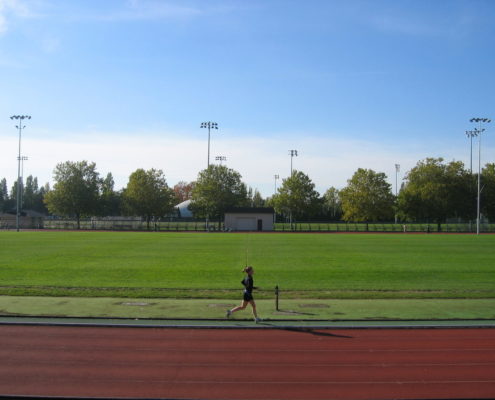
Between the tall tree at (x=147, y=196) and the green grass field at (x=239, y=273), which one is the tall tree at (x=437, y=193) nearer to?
the tall tree at (x=147, y=196)

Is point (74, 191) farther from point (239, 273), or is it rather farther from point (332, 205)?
point (332, 205)

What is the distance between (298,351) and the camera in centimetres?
1191

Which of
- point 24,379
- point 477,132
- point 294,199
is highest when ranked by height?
point 477,132

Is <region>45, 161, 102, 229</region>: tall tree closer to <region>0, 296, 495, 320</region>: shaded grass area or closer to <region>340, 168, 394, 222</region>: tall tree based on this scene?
<region>340, 168, 394, 222</region>: tall tree

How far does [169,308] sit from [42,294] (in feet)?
19.8

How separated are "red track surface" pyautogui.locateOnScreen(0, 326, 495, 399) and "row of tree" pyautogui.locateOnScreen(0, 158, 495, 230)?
7173 centimetres

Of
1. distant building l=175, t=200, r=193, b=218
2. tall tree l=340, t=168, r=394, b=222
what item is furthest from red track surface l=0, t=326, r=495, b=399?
distant building l=175, t=200, r=193, b=218

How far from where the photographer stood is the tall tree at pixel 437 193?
8338 cm

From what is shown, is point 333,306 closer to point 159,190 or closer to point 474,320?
point 474,320

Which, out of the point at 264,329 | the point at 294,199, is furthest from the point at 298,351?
the point at 294,199

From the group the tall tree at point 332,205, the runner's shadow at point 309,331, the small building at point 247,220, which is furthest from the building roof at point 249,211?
the runner's shadow at point 309,331

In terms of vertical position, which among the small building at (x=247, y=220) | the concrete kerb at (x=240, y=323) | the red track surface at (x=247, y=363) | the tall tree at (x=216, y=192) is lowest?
the red track surface at (x=247, y=363)

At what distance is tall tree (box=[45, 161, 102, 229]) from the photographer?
299ft

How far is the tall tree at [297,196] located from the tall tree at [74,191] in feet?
118
